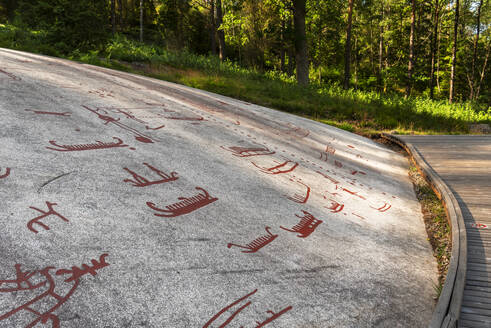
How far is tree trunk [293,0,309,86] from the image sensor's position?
15.1 metres

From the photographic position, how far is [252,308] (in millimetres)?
2295

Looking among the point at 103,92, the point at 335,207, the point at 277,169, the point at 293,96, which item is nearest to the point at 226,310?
the point at 335,207

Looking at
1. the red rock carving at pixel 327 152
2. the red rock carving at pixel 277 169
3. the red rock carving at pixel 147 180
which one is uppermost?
the red rock carving at pixel 147 180

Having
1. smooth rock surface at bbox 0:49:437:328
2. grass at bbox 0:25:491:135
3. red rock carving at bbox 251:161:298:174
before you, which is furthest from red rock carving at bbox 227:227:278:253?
grass at bbox 0:25:491:135

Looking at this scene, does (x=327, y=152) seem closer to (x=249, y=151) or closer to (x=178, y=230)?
(x=249, y=151)

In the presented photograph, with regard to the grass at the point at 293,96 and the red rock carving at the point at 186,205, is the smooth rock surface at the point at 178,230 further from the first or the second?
the grass at the point at 293,96

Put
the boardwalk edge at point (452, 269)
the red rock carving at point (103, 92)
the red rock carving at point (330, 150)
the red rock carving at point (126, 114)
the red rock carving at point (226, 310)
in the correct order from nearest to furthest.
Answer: the red rock carving at point (226, 310) → the boardwalk edge at point (452, 269) → the red rock carving at point (126, 114) → the red rock carving at point (103, 92) → the red rock carving at point (330, 150)

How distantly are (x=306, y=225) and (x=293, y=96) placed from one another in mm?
10737

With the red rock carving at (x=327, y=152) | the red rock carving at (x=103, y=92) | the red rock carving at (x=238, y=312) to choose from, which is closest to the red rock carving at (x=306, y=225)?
the red rock carving at (x=238, y=312)

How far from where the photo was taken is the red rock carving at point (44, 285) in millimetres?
1812

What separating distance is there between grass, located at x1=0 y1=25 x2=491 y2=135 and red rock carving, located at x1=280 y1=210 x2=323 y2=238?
8327 millimetres

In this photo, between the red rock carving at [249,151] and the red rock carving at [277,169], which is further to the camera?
the red rock carving at [249,151]

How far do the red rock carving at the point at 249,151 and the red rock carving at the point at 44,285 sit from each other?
3.36 m

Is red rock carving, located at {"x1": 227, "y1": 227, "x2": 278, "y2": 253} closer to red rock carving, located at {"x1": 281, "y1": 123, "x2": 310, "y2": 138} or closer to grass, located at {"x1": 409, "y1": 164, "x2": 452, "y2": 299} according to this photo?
grass, located at {"x1": 409, "y1": 164, "x2": 452, "y2": 299}
